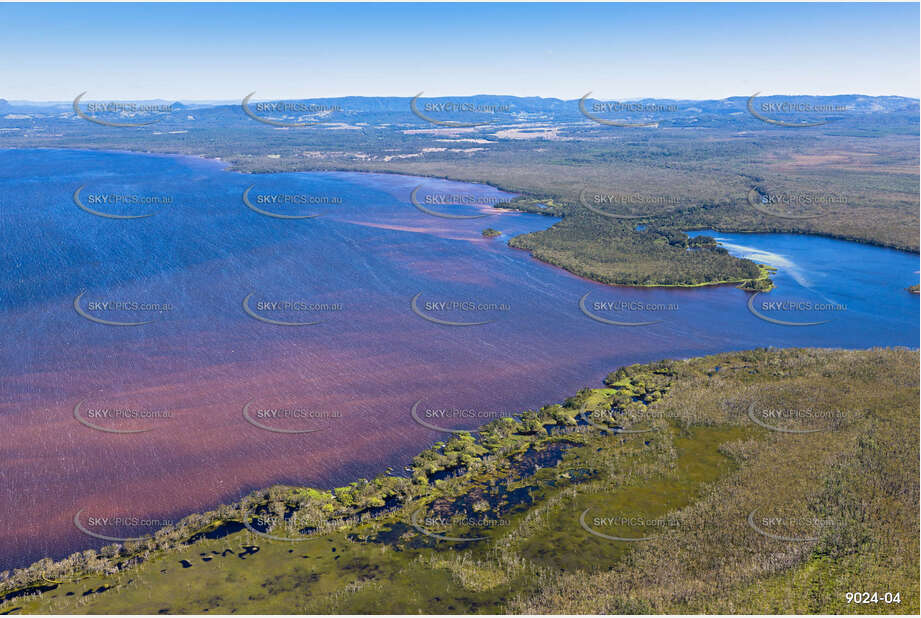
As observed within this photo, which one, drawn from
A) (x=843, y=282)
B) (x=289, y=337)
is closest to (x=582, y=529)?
(x=289, y=337)

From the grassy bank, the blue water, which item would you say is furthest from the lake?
the grassy bank

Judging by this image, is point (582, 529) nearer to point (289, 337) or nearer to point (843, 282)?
point (289, 337)

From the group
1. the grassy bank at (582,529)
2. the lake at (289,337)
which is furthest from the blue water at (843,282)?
the grassy bank at (582,529)

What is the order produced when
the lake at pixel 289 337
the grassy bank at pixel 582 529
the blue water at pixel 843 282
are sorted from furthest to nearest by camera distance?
the blue water at pixel 843 282, the lake at pixel 289 337, the grassy bank at pixel 582 529

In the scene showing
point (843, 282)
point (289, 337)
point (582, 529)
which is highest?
point (843, 282)

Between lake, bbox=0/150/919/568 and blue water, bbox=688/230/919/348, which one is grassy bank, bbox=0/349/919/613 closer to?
lake, bbox=0/150/919/568

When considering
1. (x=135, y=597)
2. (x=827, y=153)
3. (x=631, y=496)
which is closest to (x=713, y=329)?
(x=631, y=496)

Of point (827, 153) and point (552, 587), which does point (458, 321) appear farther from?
point (827, 153)

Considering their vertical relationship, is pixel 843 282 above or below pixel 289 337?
above

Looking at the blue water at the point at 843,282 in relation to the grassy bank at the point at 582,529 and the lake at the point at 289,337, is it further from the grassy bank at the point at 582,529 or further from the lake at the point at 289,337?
the grassy bank at the point at 582,529
